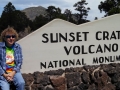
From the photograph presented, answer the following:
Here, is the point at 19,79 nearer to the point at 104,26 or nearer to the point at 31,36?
the point at 31,36

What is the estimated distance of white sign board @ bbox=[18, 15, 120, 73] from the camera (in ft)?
12.6

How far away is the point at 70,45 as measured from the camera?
4062 millimetres

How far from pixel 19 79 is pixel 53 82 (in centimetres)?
76

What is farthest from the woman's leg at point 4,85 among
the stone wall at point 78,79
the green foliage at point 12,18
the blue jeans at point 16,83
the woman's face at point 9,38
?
the green foliage at point 12,18

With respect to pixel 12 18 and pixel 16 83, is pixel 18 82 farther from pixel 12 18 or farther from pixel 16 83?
pixel 12 18

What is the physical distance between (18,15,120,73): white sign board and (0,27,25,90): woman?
1.49 feet

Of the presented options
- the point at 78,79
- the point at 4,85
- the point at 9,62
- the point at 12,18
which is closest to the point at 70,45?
the point at 78,79

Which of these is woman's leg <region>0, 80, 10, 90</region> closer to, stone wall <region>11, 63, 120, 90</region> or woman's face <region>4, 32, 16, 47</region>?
woman's face <region>4, 32, 16, 47</region>

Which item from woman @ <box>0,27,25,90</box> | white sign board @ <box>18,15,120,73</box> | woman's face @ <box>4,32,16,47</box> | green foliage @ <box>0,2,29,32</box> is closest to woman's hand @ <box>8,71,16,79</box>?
woman @ <box>0,27,25,90</box>

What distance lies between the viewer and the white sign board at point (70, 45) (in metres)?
3.85

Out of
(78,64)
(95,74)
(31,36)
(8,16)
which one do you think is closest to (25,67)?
(31,36)

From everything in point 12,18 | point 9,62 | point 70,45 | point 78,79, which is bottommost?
point 78,79

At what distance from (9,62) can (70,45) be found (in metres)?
1.04

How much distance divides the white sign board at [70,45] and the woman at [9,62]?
Answer: 0.45 metres
